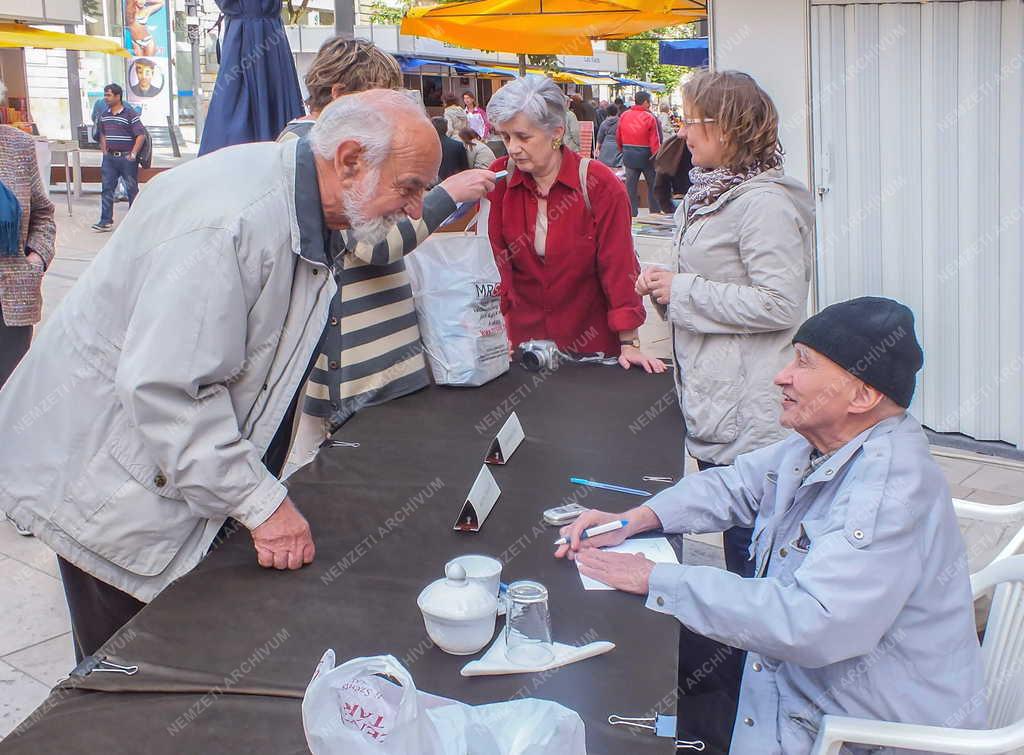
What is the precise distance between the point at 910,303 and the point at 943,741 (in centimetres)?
333

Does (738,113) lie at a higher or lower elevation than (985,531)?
higher

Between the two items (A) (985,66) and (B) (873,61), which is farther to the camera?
A: (B) (873,61)

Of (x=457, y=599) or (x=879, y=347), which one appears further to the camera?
(x=879, y=347)

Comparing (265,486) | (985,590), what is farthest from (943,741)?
(265,486)

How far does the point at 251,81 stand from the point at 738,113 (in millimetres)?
2020

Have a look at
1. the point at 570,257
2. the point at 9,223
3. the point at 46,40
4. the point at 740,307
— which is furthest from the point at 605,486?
the point at 46,40

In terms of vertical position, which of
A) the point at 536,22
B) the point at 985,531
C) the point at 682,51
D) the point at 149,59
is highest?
the point at 149,59

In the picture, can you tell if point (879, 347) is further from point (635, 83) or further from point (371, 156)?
point (635, 83)

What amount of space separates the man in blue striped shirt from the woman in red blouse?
10.5m

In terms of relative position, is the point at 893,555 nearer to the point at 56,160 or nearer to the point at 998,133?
the point at 998,133

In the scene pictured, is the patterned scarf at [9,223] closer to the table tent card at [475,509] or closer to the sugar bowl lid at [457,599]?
the table tent card at [475,509]

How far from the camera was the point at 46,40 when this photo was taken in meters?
15.0

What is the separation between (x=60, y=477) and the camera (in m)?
1.84

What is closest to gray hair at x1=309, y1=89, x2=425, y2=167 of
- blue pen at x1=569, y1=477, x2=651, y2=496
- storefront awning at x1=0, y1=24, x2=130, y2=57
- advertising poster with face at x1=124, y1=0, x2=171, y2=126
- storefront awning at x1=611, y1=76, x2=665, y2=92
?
blue pen at x1=569, y1=477, x2=651, y2=496
